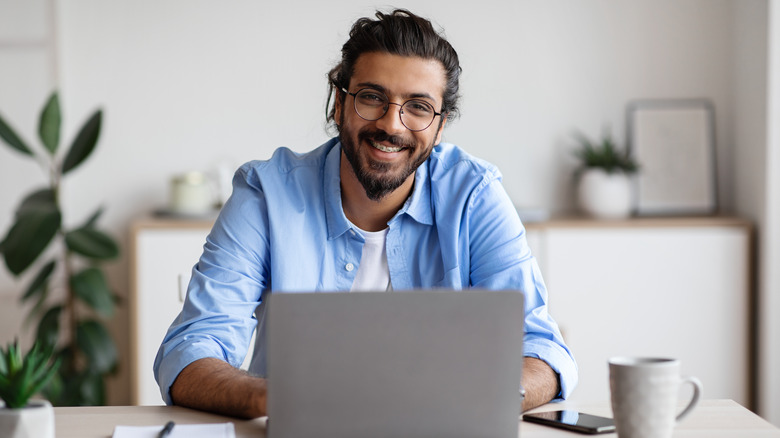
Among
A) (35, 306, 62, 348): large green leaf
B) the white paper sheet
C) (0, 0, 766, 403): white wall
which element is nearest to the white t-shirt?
the white paper sheet

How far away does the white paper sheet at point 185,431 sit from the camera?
1.17m

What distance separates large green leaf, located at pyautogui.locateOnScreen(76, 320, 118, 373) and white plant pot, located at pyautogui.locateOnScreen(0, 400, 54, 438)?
2213mm

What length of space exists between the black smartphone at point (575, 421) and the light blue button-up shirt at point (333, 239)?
1.25 ft

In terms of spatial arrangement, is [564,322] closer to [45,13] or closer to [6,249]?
[6,249]

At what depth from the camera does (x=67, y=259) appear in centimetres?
320

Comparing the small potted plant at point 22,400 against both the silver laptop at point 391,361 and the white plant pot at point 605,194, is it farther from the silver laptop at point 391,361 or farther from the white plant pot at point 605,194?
the white plant pot at point 605,194

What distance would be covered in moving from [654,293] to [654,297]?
0.6 inches

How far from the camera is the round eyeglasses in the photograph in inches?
70.0

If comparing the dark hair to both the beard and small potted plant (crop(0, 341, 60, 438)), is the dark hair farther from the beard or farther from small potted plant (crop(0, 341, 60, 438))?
small potted plant (crop(0, 341, 60, 438))

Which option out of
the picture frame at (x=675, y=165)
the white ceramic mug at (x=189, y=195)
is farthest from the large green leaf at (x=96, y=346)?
the picture frame at (x=675, y=165)

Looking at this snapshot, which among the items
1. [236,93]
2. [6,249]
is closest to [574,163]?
[236,93]

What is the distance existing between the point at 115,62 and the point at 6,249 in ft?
3.12

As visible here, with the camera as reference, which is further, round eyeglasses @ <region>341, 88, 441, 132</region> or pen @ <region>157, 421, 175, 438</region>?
round eyeglasses @ <region>341, 88, 441, 132</region>

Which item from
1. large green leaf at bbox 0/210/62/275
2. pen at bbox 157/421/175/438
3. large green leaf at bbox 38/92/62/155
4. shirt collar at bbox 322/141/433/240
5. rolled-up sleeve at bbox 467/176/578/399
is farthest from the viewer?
large green leaf at bbox 38/92/62/155
